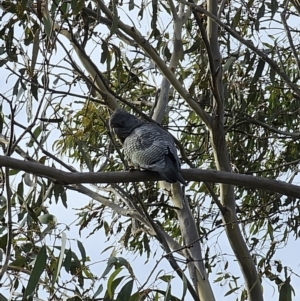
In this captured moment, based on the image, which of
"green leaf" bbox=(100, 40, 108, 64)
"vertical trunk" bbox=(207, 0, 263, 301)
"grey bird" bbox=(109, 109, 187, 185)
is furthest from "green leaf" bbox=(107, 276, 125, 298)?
"green leaf" bbox=(100, 40, 108, 64)

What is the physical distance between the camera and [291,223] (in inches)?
216

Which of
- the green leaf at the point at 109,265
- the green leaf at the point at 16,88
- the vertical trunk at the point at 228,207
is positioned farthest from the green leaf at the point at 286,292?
the green leaf at the point at 16,88

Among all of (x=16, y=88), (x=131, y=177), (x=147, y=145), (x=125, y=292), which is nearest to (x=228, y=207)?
(x=147, y=145)

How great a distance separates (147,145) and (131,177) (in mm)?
711

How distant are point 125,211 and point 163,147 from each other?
1151 millimetres

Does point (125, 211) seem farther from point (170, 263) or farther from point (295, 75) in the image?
point (295, 75)

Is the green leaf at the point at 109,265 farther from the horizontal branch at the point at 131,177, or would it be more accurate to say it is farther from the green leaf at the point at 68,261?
the horizontal branch at the point at 131,177

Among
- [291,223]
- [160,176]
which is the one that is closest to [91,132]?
[291,223]

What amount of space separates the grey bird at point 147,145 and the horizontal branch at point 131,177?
3.7 inches

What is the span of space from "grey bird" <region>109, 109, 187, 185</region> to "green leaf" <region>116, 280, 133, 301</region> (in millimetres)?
520

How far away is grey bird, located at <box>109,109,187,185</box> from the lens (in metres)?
3.27

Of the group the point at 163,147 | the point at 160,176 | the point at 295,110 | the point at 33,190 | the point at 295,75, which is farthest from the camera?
the point at 295,75

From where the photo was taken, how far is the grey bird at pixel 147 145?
327 centimetres

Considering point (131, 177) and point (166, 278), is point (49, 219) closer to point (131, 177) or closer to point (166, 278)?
point (166, 278)
